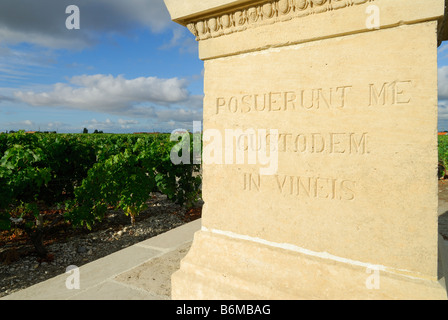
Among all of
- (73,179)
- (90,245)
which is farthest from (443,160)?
(73,179)

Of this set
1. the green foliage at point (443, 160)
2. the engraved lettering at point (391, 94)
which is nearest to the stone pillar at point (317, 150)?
the engraved lettering at point (391, 94)

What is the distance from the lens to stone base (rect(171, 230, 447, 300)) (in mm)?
1795

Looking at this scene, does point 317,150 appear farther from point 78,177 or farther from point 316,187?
point 78,177

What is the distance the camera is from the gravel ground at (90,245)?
414 centimetres

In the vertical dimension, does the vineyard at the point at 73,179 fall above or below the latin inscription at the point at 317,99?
below

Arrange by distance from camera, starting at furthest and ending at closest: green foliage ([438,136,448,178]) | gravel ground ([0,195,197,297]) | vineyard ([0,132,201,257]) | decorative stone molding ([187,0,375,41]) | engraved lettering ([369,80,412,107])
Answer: green foliage ([438,136,448,178]) < vineyard ([0,132,201,257]) < gravel ground ([0,195,197,297]) < decorative stone molding ([187,0,375,41]) < engraved lettering ([369,80,412,107])

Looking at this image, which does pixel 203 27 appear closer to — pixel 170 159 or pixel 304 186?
pixel 304 186

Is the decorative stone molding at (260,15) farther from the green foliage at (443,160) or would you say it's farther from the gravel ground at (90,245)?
the green foliage at (443,160)

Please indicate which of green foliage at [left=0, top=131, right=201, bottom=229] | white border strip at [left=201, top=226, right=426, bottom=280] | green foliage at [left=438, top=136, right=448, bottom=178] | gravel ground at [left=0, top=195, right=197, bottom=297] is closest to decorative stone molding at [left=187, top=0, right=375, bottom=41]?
white border strip at [left=201, top=226, right=426, bottom=280]

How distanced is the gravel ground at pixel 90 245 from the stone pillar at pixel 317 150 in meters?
3.00

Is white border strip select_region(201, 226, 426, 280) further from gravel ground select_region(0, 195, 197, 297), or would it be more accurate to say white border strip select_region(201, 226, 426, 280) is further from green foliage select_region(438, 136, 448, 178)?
green foliage select_region(438, 136, 448, 178)

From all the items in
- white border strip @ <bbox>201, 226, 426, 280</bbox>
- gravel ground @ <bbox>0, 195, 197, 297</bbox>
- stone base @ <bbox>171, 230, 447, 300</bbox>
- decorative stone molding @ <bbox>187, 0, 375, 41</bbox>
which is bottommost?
gravel ground @ <bbox>0, 195, 197, 297</bbox>

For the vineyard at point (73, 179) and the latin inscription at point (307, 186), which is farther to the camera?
the vineyard at point (73, 179)

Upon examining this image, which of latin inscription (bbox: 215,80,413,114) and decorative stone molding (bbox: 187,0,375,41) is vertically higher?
decorative stone molding (bbox: 187,0,375,41)
